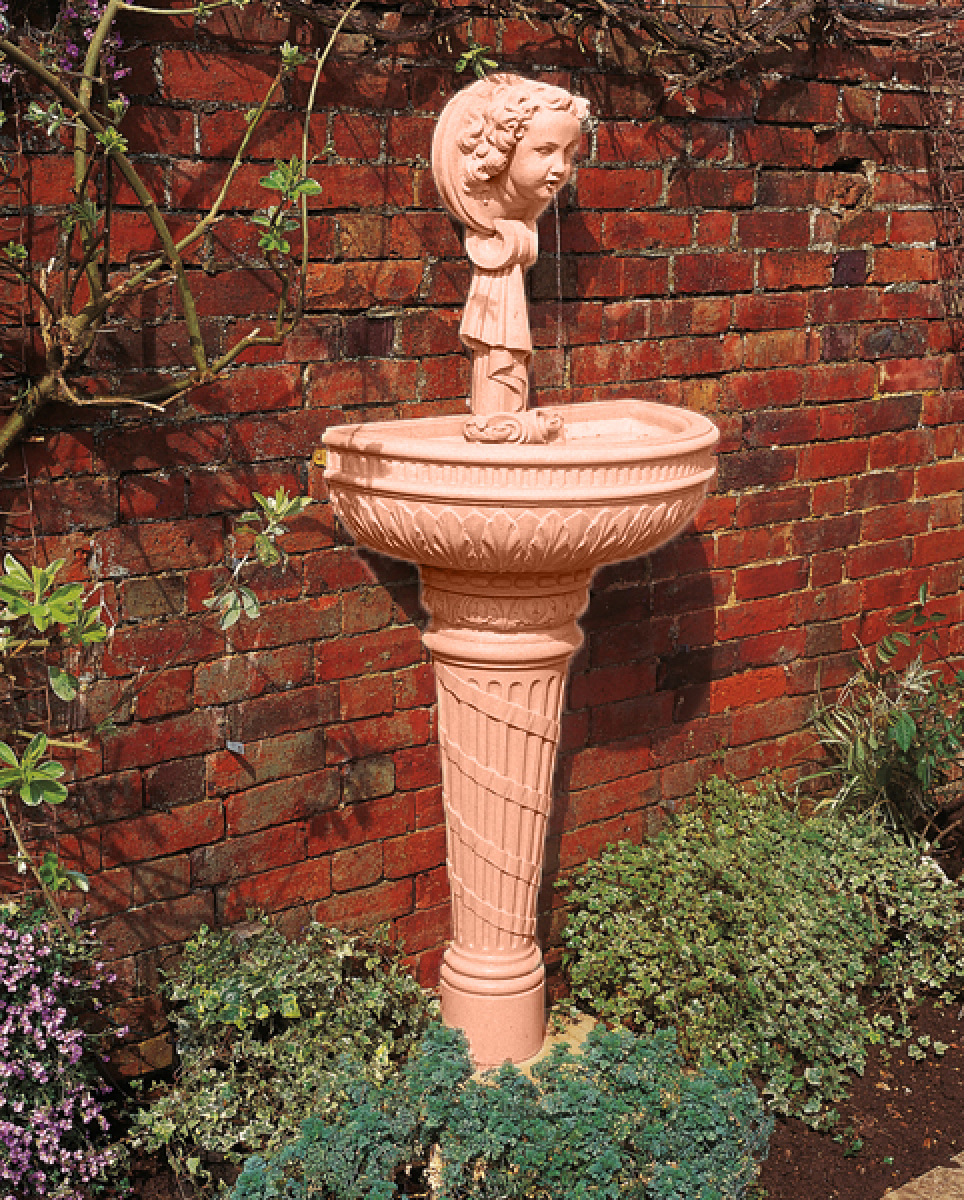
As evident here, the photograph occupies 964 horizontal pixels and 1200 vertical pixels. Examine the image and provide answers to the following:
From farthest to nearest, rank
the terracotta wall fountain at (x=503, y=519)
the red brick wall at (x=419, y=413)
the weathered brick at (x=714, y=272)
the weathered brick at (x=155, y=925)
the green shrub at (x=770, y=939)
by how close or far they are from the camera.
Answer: the weathered brick at (x=714, y=272) < the green shrub at (x=770, y=939) < the weathered brick at (x=155, y=925) < the red brick wall at (x=419, y=413) < the terracotta wall fountain at (x=503, y=519)

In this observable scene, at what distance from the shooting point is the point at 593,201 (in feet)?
9.68

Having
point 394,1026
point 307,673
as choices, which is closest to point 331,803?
point 307,673

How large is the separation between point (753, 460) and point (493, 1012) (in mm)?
1543

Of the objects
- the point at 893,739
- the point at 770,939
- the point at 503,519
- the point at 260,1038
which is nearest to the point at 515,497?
the point at 503,519

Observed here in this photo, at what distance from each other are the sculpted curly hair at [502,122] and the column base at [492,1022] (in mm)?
1629

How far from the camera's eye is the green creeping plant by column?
6.99 feet

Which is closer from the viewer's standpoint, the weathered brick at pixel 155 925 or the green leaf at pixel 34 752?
the green leaf at pixel 34 752

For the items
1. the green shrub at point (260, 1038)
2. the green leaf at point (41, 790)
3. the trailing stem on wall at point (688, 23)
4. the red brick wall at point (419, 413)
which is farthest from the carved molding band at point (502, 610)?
the trailing stem on wall at point (688, 23)

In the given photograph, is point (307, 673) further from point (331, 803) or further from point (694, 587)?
point (694, 587)

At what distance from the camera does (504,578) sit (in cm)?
250

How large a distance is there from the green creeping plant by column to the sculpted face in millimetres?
385

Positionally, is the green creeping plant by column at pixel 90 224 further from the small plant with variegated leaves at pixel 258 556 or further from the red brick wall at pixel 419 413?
the small plant with variegated leaves at pixel 258 556

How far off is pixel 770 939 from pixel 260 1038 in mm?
1182

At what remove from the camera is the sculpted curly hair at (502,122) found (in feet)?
7.82
